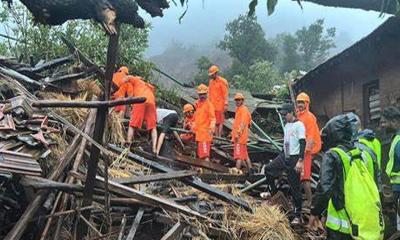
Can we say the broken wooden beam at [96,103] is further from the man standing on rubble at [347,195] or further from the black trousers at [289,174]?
the black trousers at [289,174]

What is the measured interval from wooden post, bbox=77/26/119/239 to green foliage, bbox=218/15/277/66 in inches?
1110

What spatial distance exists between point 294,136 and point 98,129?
15.3ft

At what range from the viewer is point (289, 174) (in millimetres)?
8727

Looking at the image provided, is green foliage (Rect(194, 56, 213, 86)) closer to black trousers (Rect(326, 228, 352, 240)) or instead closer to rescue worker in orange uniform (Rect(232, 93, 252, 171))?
rescue worker in orange uniform (Rect(232, 93, 252, 171))

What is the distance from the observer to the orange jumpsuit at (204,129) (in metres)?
10.8

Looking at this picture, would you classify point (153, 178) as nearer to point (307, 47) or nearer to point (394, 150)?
point (394, 150)

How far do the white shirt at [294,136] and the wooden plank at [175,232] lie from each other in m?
2.81

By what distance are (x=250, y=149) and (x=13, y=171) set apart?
296 inches

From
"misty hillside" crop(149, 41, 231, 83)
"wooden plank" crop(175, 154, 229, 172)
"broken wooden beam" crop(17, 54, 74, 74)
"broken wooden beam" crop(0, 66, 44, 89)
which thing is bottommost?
"wooden plank" crop(175, 154, 229, 172)

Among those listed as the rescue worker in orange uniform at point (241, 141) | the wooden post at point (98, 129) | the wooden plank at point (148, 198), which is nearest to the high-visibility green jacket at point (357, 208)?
the wooden plank at point (148, 198)

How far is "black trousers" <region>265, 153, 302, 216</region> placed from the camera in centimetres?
848

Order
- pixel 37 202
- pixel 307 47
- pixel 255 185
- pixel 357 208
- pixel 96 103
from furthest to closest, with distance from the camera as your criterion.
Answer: pixel 307 47, pixel 255 185, pixel 37 202, pixel 357 208, pixel 96 103

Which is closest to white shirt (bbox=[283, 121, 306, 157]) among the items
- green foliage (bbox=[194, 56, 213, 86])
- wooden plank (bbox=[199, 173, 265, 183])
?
wooden plank (bbox=[199, 173, 265, 183])

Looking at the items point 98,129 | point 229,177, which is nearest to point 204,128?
point 229,177
